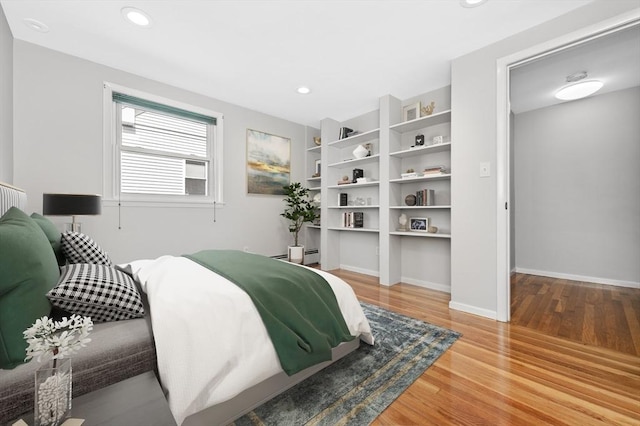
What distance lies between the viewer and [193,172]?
3.65m

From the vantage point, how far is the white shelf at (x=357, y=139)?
3.95m

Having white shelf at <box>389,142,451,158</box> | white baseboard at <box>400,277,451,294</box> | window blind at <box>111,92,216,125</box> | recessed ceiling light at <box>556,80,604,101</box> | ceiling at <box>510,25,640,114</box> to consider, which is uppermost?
ceiling at <box>510,25,640,114</box>

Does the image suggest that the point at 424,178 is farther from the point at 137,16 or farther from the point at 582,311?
the point at 137,16

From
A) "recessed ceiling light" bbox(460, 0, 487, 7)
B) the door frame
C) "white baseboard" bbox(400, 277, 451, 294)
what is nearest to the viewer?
"recessed ceiling light" bbox(460, 0, 487, 7)

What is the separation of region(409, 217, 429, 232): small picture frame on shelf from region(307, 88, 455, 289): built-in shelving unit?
105mm

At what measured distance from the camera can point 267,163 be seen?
4.34 m

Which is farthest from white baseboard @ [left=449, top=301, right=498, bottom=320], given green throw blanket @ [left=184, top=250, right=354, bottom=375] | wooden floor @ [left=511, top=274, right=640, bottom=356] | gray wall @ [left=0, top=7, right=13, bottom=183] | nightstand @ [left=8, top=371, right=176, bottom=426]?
gray wall @ [left=0, top=7, right=13, bottom=183]

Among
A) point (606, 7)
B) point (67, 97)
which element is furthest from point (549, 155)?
point (67, 97)

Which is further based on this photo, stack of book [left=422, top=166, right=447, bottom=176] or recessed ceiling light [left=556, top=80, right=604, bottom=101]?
stack of book [left=422, top=166, right=447, bottom=176]

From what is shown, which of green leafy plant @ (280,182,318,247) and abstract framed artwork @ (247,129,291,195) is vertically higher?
abstract framed artwork @ (247,129,291,195)

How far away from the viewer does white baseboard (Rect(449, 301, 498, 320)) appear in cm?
247

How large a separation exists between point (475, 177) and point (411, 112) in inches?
55.2

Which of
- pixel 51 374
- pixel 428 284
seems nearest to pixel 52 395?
pixel 51 374

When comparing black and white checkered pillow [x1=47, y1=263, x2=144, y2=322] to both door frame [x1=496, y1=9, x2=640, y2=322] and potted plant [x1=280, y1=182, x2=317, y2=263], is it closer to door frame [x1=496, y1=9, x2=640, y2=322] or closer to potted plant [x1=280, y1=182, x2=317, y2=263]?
door frame [x1=496, y1=9, x2=640, y2=322]
